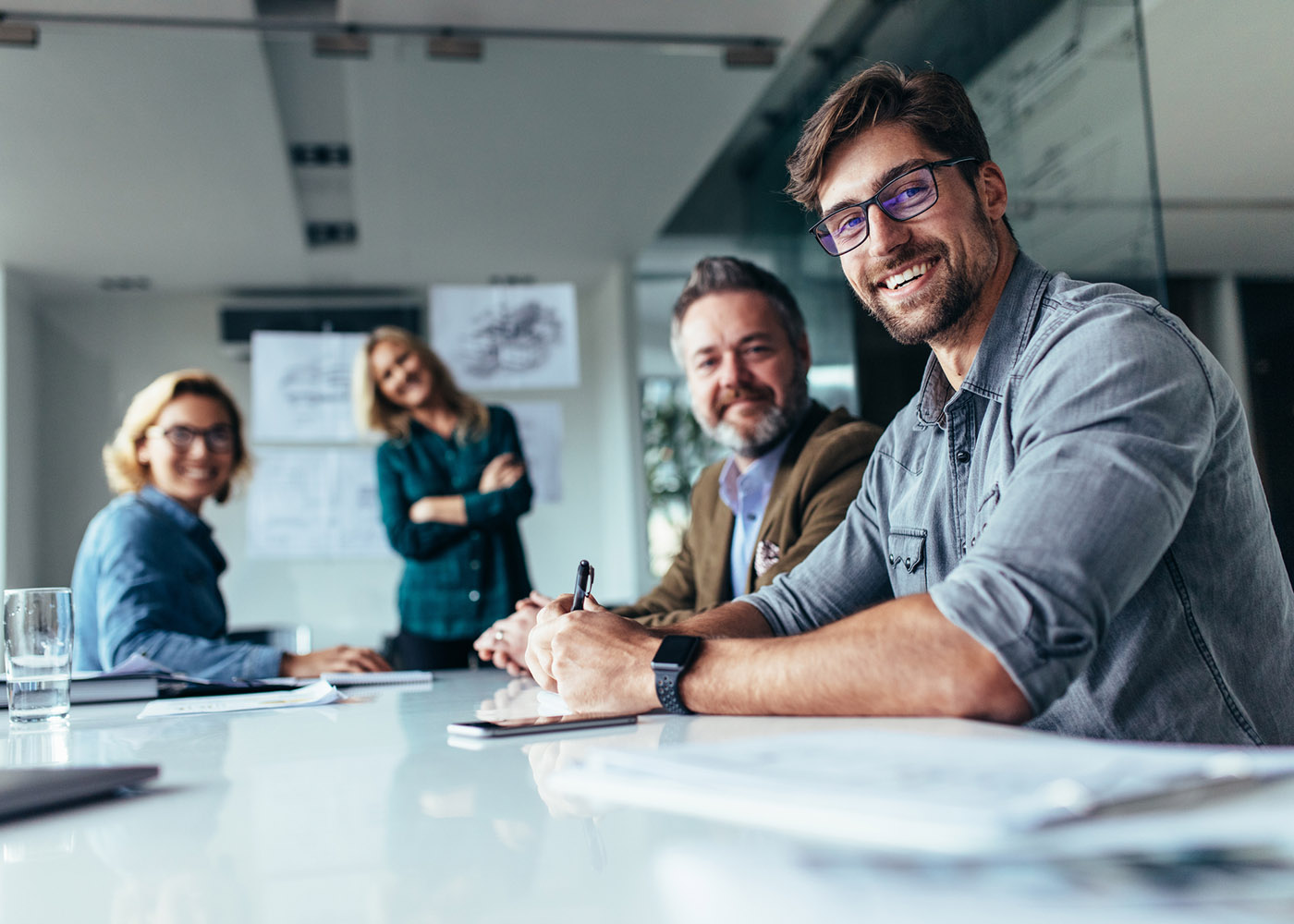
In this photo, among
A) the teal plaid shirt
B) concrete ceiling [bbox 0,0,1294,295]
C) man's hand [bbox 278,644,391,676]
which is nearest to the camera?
man's hand [bbox 278,644,391,676]

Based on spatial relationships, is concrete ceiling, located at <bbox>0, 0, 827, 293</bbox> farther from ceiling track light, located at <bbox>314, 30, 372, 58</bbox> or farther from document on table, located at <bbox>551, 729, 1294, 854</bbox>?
document on table, located at <bbox>551, 729, 1294, 854</bbox>

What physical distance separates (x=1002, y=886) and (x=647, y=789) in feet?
0.56

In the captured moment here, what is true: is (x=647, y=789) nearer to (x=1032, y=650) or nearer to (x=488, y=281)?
(x=1032, y=650)

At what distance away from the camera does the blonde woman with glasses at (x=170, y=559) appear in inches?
80.4

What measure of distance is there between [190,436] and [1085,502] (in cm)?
244

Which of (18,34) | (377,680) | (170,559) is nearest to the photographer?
(377,680)

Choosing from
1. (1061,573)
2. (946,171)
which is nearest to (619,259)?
(946,171)

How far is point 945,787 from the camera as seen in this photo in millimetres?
439

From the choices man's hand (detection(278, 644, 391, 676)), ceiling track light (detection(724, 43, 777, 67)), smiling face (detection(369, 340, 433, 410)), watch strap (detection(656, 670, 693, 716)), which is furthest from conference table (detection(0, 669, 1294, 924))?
ceiling track light (detection(724, 43, 777, 67))

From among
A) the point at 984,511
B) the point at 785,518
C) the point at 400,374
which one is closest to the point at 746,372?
the point at 785,518

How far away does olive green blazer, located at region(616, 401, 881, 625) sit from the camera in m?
1.77

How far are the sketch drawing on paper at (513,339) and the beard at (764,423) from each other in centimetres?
173

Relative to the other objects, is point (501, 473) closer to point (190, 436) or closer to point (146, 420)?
point (190, 436)

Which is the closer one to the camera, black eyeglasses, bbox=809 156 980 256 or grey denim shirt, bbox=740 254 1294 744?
grey denim shirt, bbox=740 254 1294 744
